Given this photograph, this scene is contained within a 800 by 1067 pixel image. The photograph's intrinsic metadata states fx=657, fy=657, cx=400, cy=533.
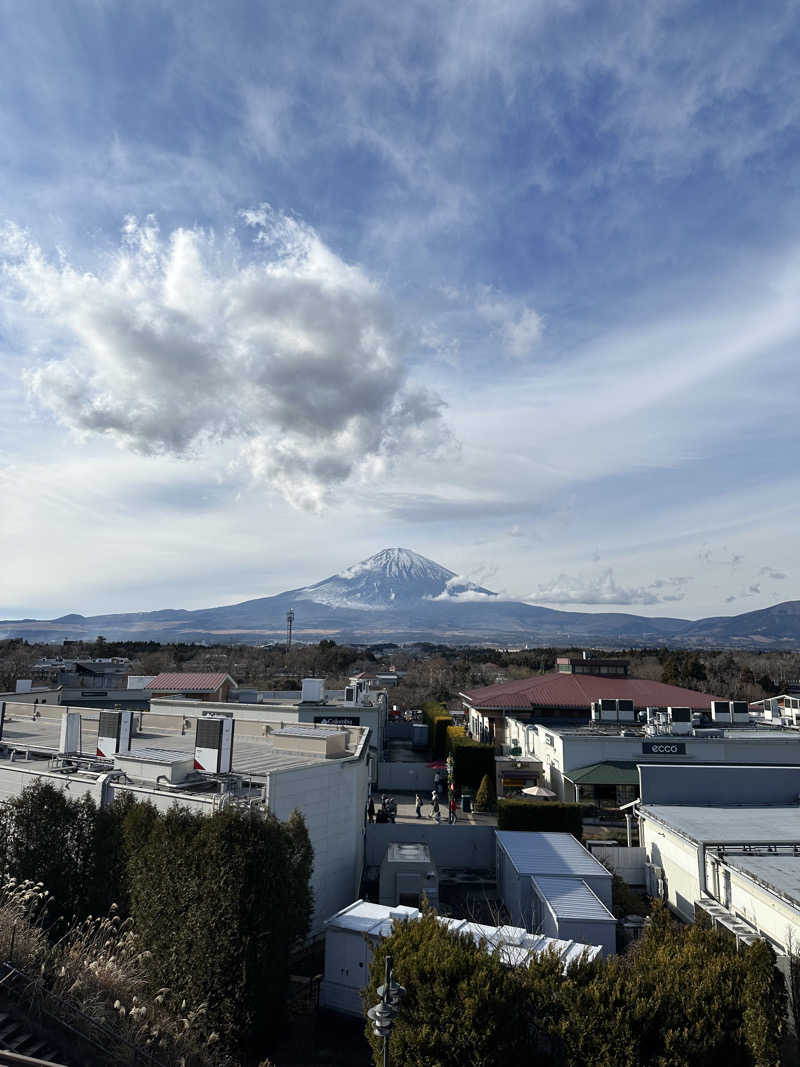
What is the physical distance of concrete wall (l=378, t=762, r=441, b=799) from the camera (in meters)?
36.9

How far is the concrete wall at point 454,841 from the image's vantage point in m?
24.0

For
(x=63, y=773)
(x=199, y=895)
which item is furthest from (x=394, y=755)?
(x=199, y=895)

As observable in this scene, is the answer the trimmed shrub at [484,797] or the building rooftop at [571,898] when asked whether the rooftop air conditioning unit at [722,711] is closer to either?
the trimmed shrub at [484,797]

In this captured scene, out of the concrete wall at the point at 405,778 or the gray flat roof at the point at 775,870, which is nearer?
the gray flat roof at the point at 775,870

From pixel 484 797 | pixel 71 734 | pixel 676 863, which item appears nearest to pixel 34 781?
pixel 71 734

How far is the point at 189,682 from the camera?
39.1 meters

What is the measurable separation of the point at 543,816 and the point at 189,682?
2326 centimetres

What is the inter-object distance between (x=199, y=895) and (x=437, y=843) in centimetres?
1390

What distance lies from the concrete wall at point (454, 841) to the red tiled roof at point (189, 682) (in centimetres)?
1810

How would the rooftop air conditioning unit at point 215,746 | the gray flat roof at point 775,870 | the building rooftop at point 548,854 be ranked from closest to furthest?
the gray flat roof at point 775,870 → the rooftop air conditioning unit at point 215,746 → the building rooftop at point 548,854

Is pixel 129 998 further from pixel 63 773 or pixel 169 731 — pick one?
pixel 169 731

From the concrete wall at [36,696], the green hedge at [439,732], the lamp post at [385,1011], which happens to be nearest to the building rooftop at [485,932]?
the lamp post at [385,1011]

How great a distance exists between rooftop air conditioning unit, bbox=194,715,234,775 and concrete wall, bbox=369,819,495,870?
30.1 feet

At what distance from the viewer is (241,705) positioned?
109 feet
